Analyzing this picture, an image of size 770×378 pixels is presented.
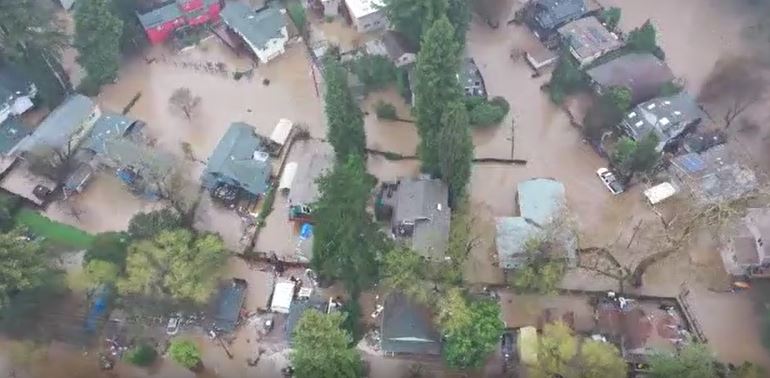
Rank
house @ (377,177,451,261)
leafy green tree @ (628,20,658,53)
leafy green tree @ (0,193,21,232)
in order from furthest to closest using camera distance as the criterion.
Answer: leafy green tree @ (628,20,658,53)
leafy green tree @ (0,193,21,232)
house @ (377,177,451,261)

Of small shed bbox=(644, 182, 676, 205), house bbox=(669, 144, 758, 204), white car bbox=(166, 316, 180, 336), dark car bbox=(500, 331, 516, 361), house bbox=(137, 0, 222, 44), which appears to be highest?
house bbox=(137, 0, 222, 44)

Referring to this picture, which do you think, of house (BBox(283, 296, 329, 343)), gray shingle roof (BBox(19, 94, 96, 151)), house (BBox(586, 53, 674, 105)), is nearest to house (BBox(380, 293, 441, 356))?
house (BBox(283, 296, 329, 343))

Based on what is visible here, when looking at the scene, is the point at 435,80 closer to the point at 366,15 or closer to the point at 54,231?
the point at 366,15

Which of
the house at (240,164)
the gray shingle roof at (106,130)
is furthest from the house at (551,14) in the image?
the gray shingle roof at (106,130)

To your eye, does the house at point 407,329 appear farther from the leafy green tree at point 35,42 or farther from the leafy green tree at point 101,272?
the leafy green tree at point 35,42

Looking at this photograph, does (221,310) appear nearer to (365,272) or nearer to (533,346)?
(365,272)

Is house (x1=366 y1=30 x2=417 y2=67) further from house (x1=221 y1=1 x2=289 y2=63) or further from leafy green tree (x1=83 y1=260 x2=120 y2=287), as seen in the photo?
leafy green tree (x1=83 y1=260 x2=120 y2=287)

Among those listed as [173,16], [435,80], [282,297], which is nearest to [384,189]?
[435,80]
